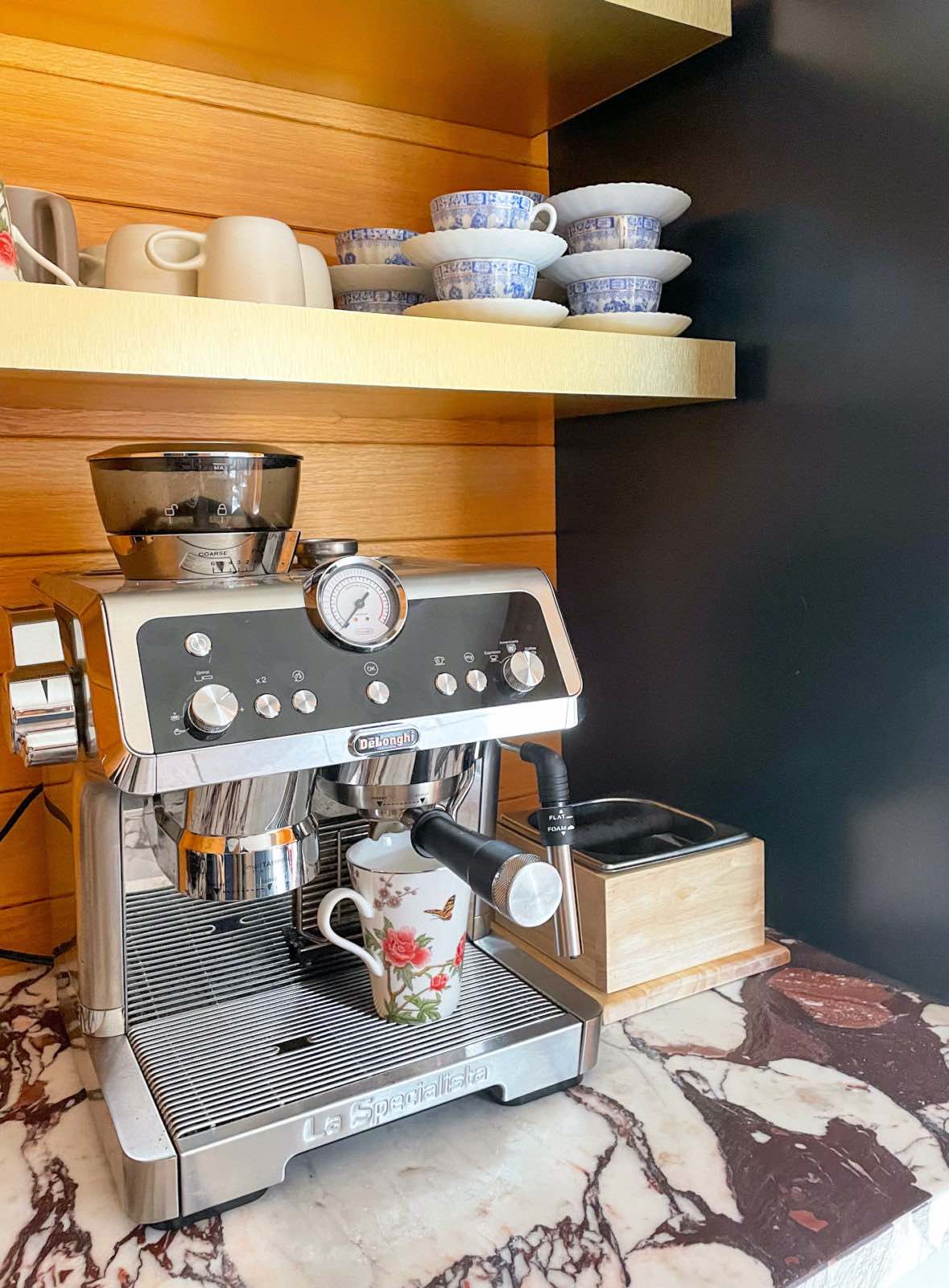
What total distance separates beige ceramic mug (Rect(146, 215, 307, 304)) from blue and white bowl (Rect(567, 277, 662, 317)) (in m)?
0.28

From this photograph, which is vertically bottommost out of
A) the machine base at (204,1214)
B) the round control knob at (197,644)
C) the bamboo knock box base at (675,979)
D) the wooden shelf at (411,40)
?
the machine base at (204,1214)

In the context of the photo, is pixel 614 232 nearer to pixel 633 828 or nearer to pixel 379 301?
pixel 379 301

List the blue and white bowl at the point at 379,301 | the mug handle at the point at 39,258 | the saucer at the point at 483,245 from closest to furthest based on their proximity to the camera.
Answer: the mug handle at the point at 39,258 < the saucer at the point at 483,245 < the blue and white bowl at the point at 379,301

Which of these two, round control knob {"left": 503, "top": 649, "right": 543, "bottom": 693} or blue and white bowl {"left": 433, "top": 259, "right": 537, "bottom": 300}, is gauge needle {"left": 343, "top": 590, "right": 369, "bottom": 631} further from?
blue and white bowl {"left": 433, "top": 259, "right": 537, "bottom": 300}

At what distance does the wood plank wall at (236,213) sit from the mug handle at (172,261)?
195 mm

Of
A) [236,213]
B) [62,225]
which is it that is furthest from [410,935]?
[236,213]

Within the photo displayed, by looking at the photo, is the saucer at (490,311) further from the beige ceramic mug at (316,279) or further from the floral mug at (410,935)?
the floral mug at (410,935)

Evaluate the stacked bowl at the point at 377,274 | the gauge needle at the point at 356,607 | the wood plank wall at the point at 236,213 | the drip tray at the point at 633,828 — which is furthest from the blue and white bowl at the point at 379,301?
the drip tray at the point at 633,828

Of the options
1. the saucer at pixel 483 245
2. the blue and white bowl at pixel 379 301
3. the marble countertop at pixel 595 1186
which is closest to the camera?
the marble countertop at pixel 595 1186

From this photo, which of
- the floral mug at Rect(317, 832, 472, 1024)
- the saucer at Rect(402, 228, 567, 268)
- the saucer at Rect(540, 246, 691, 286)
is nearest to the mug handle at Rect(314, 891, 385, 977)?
the floral mug at Rect(317, 832, 472, 1024)

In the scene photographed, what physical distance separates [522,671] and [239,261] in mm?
355

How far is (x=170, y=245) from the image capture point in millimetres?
747

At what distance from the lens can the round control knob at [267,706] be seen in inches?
24.4

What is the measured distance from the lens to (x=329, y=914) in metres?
0.73
